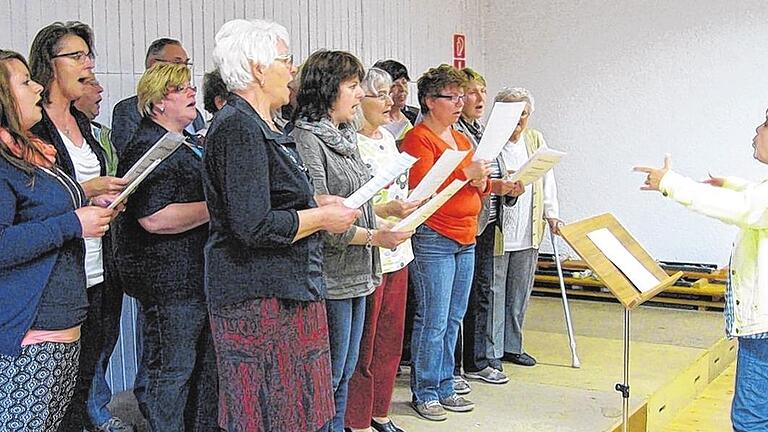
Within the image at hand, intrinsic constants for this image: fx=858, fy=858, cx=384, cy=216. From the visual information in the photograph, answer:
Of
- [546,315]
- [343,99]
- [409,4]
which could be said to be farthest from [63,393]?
[409,4]

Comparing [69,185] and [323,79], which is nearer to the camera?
[69,185]

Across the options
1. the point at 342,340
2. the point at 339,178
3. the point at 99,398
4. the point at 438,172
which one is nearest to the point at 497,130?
the point at 438,172

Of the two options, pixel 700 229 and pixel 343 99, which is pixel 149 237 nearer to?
pixel 343 99

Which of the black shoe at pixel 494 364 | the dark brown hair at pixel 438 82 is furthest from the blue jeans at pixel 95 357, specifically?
the black shoe at pixel 494 364

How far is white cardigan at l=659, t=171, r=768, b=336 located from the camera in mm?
2707

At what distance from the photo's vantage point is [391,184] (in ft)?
9.59

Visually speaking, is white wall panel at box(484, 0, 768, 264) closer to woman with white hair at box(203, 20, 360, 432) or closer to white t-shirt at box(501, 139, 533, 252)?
white t-shirt at box(501, 139, 533, 252)

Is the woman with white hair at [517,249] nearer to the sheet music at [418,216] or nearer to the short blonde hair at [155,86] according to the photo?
the sheet music at [418,216]

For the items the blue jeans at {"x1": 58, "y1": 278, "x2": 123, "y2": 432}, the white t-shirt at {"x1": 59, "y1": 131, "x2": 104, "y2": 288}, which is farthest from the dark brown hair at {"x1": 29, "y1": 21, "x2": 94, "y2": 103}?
the blue jeans at {"x1": 58, "y1": 278, "x2": 123, "y2": 432}

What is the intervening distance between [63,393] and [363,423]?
1197 mm

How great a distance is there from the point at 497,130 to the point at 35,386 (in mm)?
1907

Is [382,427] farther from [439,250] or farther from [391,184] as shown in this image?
[391,184]

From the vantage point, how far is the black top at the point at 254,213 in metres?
2.00

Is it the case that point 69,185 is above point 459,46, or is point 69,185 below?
below
